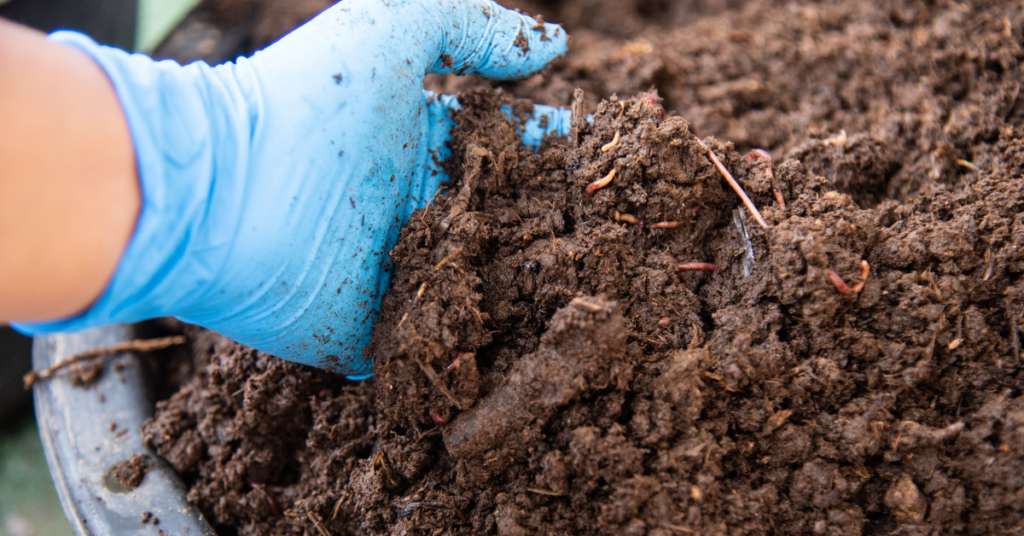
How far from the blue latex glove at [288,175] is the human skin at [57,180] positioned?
3 cm

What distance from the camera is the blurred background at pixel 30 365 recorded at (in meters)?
2.25

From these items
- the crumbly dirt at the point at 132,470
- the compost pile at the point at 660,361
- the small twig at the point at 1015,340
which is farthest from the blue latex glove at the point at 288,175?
the small twig at the point at 1015,340

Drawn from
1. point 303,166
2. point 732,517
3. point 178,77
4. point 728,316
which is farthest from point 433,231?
point 732,517

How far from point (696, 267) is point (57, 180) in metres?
1.43

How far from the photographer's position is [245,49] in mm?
2562

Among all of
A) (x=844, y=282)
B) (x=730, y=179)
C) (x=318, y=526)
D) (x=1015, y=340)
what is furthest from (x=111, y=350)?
(x=1015, y=340)

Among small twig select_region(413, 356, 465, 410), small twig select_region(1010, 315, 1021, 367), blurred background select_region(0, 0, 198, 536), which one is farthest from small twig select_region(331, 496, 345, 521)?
blurred background select_region(0, 0, 198, 536)

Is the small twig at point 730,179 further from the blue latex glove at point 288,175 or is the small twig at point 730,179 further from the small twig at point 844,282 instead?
the blue latex glove at point 288,175

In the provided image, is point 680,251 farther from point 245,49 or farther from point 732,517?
point 245,49

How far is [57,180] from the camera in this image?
0.96 meters

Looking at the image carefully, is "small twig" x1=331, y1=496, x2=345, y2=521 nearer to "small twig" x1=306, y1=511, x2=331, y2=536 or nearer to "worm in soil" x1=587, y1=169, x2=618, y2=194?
"small twig" x1=306, y1=511, x2=331, y2=536

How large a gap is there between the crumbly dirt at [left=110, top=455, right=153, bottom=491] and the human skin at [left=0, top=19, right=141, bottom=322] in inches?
28.9

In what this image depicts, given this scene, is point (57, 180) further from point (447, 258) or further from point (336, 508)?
point (336, 508)

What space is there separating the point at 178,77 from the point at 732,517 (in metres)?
1.62
